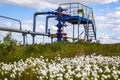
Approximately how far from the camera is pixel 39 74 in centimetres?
866

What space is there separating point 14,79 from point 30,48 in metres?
9.68

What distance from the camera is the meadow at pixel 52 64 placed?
8633 millimetres

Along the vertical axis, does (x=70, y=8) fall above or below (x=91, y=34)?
above

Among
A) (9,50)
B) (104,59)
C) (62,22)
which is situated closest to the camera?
(104,59)

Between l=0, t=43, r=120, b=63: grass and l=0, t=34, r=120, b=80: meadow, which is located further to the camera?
l=0, t=43, r=120, b=63: grass

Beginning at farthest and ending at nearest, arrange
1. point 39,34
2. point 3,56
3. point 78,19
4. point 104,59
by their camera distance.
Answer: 1. point 78,19
2. point 39,34
3. point 3,56
4. point 104,59

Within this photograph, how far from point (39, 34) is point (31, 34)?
7.97 feet

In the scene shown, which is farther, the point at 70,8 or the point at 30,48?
the point at 70,8

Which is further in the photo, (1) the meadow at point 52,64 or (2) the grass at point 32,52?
(2) the grass at point 32,52

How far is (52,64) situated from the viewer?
434 inches

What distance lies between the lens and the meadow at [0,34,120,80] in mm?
8633

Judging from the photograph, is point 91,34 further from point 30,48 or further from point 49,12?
point 30,48

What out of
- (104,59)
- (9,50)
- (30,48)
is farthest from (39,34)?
(104,59)

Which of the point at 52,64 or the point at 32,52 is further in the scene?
Result: the point at 32,52
